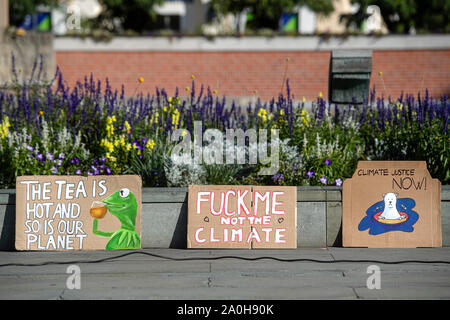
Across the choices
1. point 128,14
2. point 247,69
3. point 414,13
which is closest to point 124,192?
point 247,69

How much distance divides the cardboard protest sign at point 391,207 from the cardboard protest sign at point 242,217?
0.47 metres

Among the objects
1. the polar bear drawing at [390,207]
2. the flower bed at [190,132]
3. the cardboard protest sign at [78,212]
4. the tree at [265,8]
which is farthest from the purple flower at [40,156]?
the tree at [265,8]

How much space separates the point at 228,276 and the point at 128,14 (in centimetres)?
2157

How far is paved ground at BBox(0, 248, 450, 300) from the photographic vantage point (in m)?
3.88

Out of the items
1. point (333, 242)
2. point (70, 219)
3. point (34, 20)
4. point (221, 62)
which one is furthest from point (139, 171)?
point (34, 20)

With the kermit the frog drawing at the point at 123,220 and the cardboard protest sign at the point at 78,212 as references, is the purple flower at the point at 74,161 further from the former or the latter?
the kermit the frog drawing at the point at 123,220

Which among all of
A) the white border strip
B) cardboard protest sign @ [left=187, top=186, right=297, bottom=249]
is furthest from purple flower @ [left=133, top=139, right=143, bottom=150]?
the white border strip

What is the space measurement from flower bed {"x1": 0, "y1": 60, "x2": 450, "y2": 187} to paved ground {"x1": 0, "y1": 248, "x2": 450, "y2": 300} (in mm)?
813

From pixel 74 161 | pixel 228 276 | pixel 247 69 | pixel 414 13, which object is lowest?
pixel 228 276

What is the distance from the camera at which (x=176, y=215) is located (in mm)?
5129

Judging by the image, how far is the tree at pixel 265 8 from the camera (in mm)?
22188

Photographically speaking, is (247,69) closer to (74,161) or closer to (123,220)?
(74,161)

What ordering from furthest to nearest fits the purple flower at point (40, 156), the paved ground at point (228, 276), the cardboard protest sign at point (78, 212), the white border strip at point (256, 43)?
the white border strip at point (256, 43), the purple flower at point (40, 156), the cardboard protest sign at point (78, 212), the paved ground at point (228, 276)

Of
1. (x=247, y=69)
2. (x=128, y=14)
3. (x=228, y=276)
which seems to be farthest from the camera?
(x=128, y=14)
